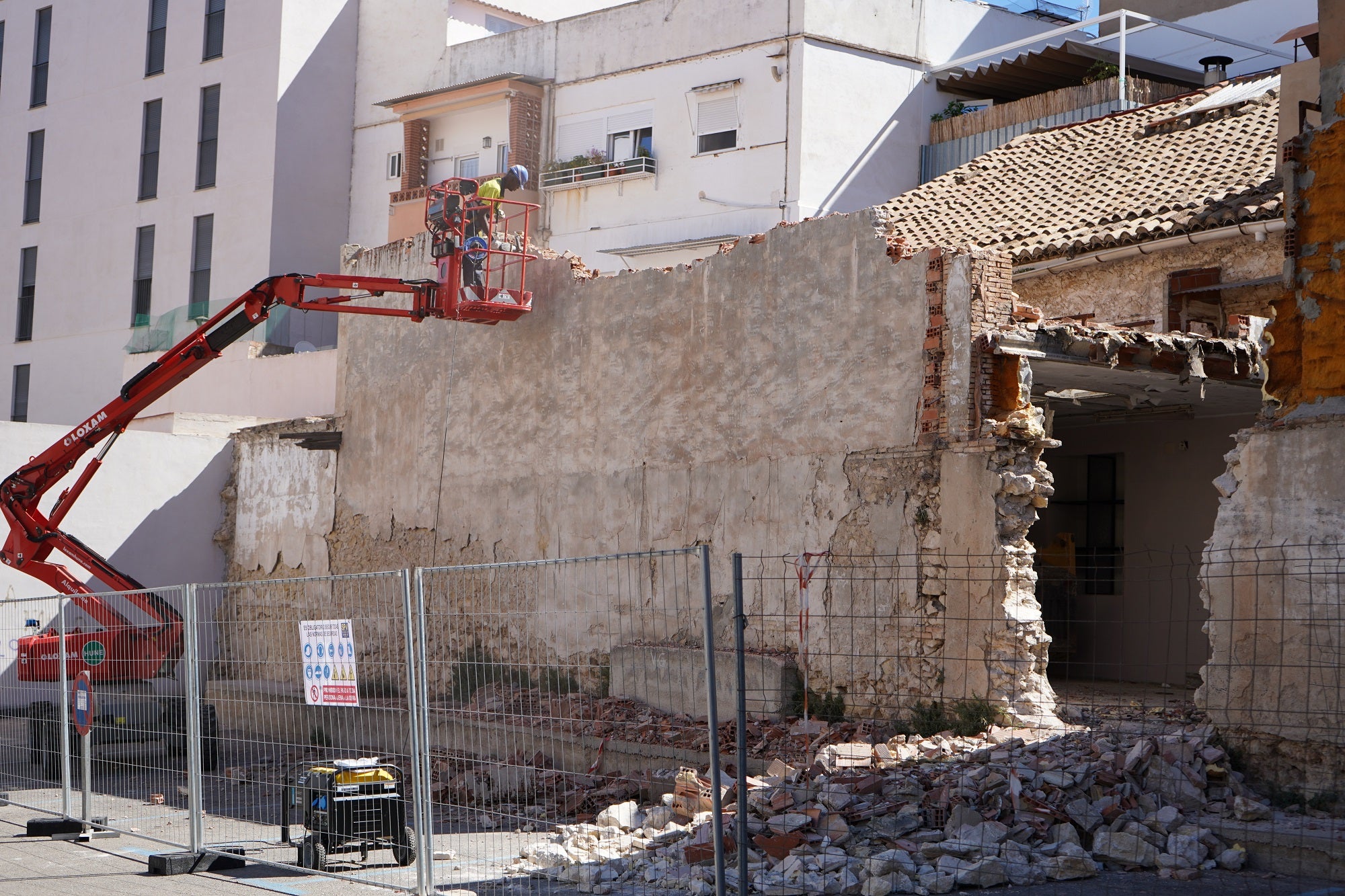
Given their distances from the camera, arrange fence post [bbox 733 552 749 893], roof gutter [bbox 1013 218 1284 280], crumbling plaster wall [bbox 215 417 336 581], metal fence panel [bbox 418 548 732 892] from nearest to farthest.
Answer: fence post [bbox 733 552 749 893] < metal fence panel [bbox 418 548 732 892] < roof gutter [bbox 1013 218 1284 280] < crumbling plaster wall [bbox 215 417 336 581]

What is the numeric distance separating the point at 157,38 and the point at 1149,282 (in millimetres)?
28061

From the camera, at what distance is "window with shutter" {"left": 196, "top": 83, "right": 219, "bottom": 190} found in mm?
34125

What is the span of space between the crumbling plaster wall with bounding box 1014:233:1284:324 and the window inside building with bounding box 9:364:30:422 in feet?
95.8

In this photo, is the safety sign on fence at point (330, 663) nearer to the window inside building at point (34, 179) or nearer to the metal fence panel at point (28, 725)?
the metal fence panel at point (28, 725)

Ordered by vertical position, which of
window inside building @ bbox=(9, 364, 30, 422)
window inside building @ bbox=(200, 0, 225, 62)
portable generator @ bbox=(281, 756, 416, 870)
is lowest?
portable generator @ bbox=(281, 756, 416, 870)

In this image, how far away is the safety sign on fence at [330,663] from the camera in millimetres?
8570

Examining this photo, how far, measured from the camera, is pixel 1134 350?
496 inches

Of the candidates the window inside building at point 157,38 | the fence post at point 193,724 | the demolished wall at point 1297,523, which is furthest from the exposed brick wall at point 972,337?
the window inside building at point 157,38

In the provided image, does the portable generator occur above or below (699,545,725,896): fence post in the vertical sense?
below

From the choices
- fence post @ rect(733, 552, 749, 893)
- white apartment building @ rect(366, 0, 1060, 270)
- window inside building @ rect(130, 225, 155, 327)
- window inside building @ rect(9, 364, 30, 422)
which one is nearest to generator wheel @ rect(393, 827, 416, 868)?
fence post @ rect(733, 552, 749, 893)

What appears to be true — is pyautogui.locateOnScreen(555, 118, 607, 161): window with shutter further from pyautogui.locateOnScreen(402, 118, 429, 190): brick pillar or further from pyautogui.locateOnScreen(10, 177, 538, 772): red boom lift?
pyautogui.locateOnScreen(10, 177, 538, 772): red boom lift

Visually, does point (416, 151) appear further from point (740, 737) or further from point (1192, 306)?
point (740, 737)

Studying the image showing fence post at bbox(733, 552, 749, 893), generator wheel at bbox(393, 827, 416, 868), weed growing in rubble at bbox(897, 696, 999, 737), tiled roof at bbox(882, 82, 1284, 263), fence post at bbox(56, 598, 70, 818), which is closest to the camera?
fence post at bbox(733, 552, 749, 893)

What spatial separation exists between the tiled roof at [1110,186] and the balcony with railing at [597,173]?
8.08 meters
